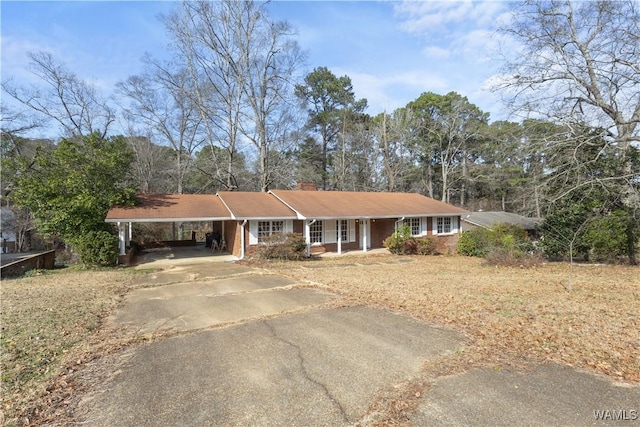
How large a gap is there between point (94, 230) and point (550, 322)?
16181 millimetres

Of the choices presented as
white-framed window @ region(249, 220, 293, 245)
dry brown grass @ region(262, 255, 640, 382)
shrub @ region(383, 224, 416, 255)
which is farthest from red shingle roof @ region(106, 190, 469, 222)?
dry brown grass @ region(262, 255, 640, 382)

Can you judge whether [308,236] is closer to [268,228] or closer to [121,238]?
[268,228]

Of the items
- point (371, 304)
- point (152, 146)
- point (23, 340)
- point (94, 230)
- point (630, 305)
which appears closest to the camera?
point (23, 340)

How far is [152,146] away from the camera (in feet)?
102

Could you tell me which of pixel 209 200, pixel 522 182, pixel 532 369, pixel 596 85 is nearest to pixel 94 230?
pixel 209 200

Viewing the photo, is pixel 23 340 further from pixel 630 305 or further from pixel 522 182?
pixel 522 182

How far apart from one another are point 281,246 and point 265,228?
188 cm

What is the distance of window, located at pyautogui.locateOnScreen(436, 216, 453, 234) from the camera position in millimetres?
21703

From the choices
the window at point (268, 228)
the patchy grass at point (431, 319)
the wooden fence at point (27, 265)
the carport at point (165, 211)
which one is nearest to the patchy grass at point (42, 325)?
the patchy grass at point (431, 319)

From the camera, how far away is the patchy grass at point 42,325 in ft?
12.9

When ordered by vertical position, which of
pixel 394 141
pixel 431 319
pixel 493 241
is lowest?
pixel 431 319

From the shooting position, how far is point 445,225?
867 inches

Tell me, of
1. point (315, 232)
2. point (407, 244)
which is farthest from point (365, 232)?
point (315, 232)

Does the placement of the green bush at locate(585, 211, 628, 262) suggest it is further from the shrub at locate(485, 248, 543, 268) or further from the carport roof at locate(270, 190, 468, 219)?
the carport roof at locate(270, 190, 468, 219)
